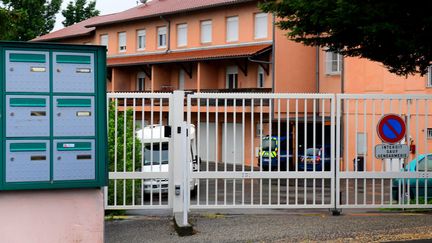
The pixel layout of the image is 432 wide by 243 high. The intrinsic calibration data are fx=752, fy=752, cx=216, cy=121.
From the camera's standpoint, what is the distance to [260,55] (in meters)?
41.0

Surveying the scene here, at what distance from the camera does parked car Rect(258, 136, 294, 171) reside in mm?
11183

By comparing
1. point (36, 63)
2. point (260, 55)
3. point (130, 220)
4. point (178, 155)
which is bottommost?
point (130, 220)

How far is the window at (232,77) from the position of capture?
45.0 meters

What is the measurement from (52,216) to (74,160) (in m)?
0.67

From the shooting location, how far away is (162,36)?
50.8 m

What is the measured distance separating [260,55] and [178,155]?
30.4 metres

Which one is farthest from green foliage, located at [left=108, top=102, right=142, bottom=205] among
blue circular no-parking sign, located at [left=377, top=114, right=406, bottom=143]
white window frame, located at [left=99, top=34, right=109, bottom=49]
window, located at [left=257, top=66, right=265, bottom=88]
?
white window frame, located at [left=99, top=34, right=109, bottom=49]

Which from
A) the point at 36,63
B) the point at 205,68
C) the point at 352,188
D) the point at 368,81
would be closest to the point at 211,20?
the point at 205,68

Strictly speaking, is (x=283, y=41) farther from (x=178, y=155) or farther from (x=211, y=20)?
(x=178, y=155)

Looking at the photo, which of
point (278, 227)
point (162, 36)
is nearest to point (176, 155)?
point (278, 227)

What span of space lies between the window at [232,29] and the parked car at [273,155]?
3326cm

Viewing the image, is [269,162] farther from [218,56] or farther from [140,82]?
[140,82]

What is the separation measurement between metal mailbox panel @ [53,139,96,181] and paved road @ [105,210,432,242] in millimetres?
1647

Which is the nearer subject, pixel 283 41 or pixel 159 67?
pixel 283 41
